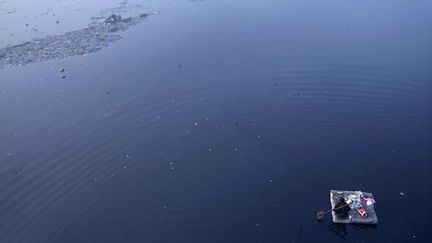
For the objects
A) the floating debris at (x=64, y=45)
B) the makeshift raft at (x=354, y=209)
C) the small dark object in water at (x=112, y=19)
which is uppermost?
the small dark object in water at (x=112, y=19)

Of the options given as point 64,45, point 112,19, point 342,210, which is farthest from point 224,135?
point 112,19

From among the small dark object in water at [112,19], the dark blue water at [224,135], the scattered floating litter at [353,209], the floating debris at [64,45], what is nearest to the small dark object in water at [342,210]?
the scattered floating litter at [353,209]

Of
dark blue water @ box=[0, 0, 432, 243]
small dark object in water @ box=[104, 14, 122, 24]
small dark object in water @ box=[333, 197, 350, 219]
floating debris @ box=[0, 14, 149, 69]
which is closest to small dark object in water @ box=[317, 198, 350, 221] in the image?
small dark object in water @ box=[333, 197, 350, 219]

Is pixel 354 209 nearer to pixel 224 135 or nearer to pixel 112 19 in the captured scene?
pixel 224 135

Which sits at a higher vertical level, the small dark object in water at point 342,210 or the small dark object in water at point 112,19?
the small dark object in water at point 112,19

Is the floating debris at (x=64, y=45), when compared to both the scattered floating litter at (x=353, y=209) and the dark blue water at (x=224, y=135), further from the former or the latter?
the scattered floating litter at (x=353, y=209)

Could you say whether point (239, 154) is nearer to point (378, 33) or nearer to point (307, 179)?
point (307, 179)
